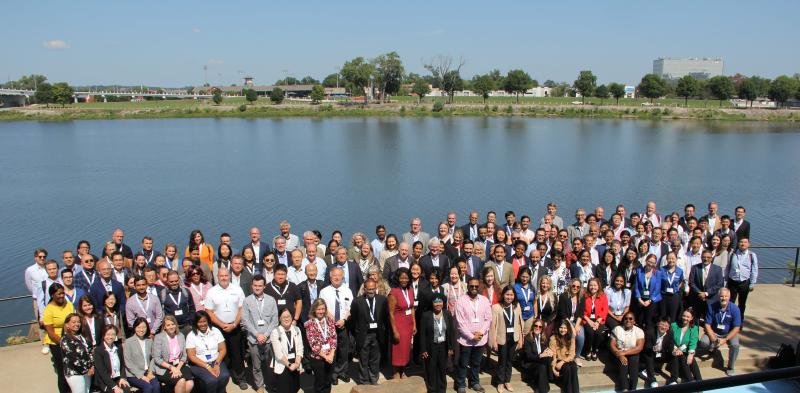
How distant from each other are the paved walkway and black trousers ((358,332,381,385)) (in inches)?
10.1

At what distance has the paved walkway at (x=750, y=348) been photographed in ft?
24.1

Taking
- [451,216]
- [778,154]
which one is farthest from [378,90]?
[451,216]

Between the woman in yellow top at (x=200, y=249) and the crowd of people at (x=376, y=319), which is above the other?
the woman in yellow top at (x=200, y=249)

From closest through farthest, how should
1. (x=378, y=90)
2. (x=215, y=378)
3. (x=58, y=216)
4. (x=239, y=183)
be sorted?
(x=215, y=378) → (x=58, y=216) → (x=239, y=183) → (x=378, y=90)

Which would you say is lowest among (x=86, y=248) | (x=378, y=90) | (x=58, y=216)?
(x=58, y=216)

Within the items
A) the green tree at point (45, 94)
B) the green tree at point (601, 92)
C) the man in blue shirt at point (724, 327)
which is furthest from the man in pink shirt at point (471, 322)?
the green tree at point (45, 94)

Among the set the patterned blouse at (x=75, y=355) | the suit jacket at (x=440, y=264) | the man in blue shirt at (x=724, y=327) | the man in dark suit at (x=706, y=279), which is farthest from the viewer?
the man in dark suit at (x=706, y=279)

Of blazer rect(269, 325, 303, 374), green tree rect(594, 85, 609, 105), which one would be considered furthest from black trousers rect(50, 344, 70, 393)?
green tree rect(594, 85, 609, 105)

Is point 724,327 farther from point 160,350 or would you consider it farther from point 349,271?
point 160,350

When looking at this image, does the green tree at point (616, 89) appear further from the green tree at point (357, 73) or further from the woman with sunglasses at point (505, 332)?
the woman with sunglasses at point (505, 332)

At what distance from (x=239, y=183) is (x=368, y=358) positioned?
2686cm

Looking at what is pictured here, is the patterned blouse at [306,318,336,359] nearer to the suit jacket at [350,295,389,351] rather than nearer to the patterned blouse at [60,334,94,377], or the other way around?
the suit jacket at [350,295,389,351]

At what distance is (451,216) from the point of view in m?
10.3

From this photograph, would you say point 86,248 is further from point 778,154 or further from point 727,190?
point 778,154
